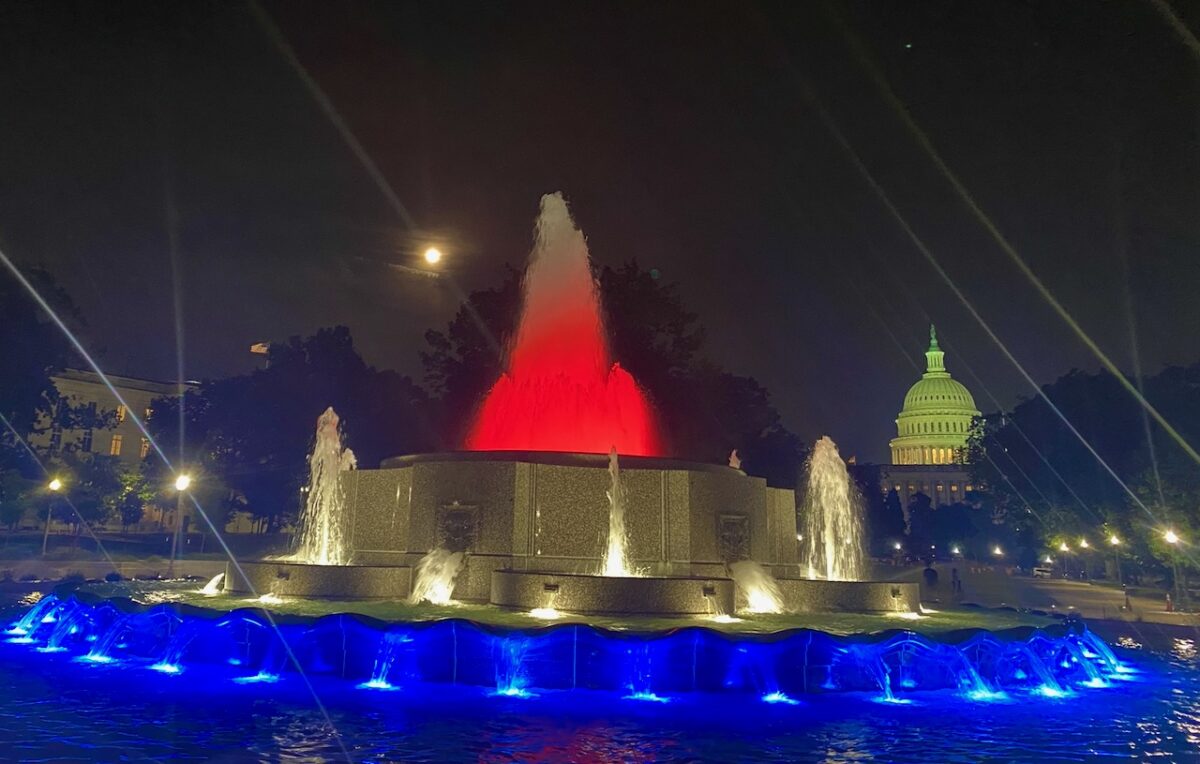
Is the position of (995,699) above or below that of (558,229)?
below

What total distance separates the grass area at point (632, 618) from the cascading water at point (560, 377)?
581cm

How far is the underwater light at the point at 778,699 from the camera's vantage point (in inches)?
359

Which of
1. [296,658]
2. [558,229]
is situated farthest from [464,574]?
[558,229]

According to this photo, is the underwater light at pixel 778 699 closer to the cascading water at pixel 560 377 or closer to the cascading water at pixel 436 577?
the cascading water at pixel 436 577

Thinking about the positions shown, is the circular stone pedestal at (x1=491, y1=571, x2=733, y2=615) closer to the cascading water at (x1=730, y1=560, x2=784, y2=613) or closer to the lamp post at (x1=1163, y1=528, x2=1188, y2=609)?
the cascading water at (x1=730, y1=560, x2=784, y2=613)

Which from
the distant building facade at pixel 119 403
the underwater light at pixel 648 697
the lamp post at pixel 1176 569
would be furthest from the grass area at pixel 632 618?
the distant building facade at pixel 119 403

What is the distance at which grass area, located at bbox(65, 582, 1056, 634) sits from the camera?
10680mm

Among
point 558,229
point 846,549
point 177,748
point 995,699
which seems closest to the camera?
point 177,748

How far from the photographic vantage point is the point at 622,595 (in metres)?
11.5

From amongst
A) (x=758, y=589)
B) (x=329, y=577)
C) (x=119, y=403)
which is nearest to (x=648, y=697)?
(x=758, y=589)

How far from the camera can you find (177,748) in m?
6.73

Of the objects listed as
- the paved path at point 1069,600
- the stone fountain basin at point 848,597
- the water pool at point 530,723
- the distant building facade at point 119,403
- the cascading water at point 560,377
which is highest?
the distant building facade at point 119,403

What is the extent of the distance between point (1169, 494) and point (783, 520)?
23992 mm

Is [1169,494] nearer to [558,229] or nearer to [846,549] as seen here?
[846,549]
